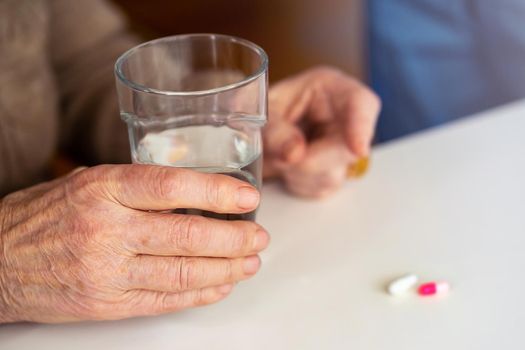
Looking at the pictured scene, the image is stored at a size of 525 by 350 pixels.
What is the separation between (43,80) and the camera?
1.04 meters

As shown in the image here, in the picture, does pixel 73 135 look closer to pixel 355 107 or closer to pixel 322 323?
pixel 355 107

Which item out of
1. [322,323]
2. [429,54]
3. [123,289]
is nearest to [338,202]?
[322,323]

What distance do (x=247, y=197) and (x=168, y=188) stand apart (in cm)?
7

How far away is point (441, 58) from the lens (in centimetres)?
156

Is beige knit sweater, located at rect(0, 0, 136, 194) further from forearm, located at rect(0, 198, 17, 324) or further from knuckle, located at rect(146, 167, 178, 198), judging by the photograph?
knuckle, located at rect(146, 167, 178, 198)

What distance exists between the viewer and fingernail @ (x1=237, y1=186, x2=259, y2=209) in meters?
0.59

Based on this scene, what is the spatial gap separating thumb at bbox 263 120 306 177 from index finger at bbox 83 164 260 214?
26cm

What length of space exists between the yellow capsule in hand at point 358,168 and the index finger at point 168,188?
12.6 inches

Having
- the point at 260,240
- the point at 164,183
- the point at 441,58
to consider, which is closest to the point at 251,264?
the point at 260,240

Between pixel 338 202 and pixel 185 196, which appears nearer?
pixel 185 196

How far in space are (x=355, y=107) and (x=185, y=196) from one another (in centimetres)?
35

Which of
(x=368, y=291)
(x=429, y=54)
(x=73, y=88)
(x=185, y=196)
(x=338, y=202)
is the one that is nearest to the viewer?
(x=185, y=196)

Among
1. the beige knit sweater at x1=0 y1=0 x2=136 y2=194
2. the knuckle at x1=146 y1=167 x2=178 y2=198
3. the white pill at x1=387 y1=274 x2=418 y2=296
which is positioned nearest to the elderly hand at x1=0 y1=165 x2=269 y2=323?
the knuckle at x1=146 y1=167 x2=178 y2=198

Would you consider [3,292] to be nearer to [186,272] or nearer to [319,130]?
[186,272]
